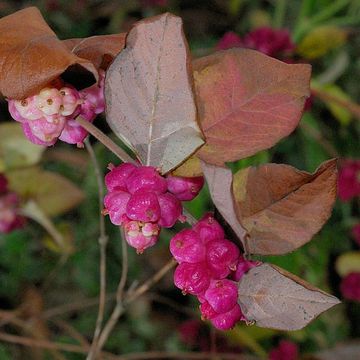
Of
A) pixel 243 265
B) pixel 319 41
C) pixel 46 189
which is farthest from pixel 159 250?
pixel 243 265

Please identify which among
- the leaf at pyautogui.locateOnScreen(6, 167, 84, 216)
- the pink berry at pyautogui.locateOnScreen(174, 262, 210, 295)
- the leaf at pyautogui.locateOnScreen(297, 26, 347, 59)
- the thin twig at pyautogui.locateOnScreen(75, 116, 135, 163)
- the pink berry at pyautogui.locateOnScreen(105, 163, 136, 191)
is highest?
the thin twig at pyautogui.locateOnScreen(75, 116, 135, 163)

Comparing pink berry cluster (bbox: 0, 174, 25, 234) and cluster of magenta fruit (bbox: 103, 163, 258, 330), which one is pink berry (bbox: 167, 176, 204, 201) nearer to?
cluster of magenta fruit (bbox: 103, 163, 258, 330)

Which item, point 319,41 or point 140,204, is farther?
point 319,41

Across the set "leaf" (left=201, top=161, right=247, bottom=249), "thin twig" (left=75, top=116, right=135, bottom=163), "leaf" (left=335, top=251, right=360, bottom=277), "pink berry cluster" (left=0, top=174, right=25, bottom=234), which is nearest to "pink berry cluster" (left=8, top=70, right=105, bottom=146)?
"thin twig" (left=75, top=116, right=135, bottom=163)

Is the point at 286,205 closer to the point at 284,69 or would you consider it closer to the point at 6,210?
the point at 284,69

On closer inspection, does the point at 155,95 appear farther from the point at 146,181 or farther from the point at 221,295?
the point at 221,295

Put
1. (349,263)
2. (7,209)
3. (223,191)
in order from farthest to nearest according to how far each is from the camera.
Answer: (349,263), (7,209), (223,191)
